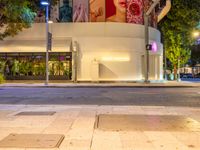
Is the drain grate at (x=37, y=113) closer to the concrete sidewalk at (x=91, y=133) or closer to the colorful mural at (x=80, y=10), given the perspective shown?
the concrete sidewalk at (x=91, y=133)

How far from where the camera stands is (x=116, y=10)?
39.2 metres

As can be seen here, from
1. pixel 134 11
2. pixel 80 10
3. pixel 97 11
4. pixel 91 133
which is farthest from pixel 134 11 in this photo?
pixel 91 133

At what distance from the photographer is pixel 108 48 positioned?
3862 cm

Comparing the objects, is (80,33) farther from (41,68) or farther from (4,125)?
(4,125)

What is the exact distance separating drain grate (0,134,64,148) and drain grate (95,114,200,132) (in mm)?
1778

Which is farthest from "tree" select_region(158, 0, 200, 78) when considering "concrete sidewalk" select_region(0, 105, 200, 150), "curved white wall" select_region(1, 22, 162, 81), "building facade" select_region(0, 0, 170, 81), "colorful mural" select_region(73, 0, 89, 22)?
"concrete sidewalk" select_region(0, 105, 200, 150)

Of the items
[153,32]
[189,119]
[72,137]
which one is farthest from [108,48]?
[72,137]

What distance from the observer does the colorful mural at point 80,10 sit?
38656mm

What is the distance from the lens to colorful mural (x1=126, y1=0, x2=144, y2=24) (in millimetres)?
39594

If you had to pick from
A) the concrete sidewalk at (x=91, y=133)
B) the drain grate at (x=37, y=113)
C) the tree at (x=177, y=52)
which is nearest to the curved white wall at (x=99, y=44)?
the tree at (x=177, y=52)

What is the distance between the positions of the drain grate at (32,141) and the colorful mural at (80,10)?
30231 millimetres

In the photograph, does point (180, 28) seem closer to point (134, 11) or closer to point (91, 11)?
point (134, 11)

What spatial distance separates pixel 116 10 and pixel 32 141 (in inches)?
1250

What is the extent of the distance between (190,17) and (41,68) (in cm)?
2028
